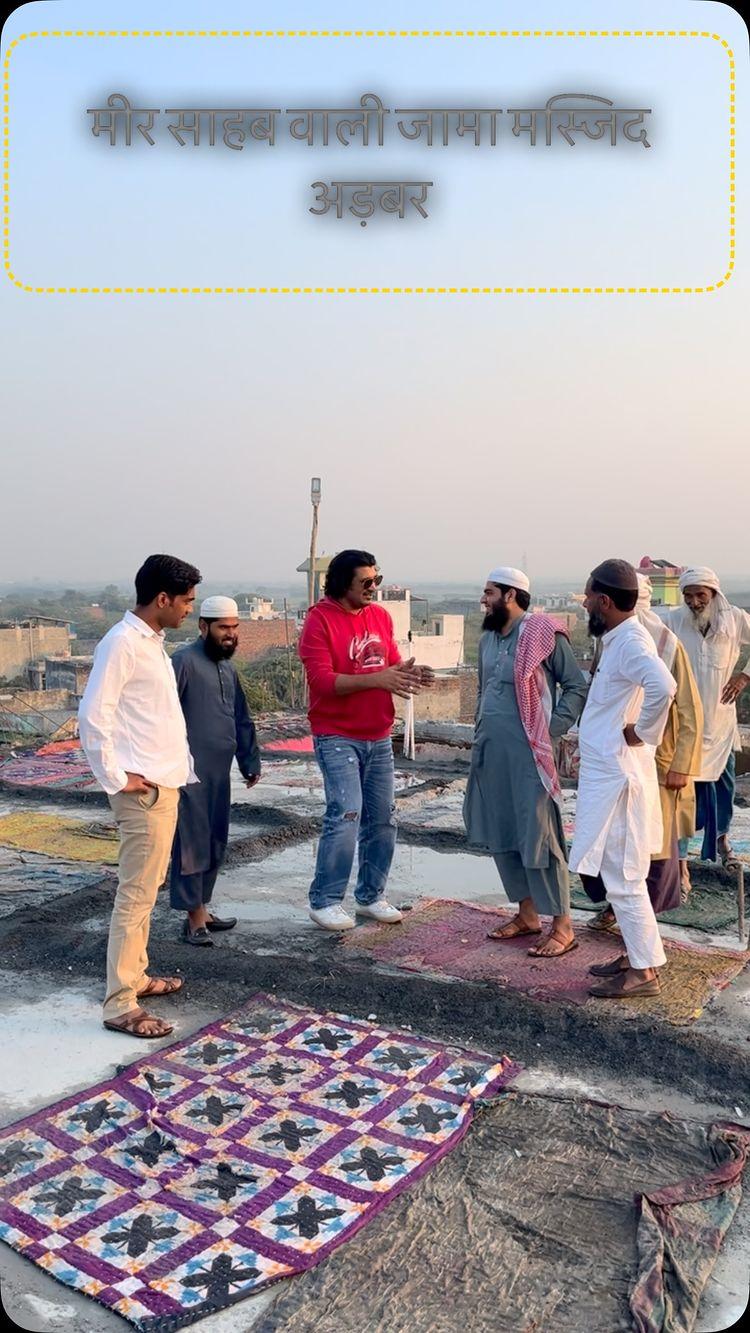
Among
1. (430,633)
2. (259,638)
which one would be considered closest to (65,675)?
(259,638)

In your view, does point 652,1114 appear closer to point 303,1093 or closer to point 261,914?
point 303,1093

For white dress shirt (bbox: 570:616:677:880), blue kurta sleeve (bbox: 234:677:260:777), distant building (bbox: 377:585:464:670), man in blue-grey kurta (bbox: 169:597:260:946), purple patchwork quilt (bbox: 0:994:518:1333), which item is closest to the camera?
purple patchwork quilt (bbox: 0:994:518:1333)

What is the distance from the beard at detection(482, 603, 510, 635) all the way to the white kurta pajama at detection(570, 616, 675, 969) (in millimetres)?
653

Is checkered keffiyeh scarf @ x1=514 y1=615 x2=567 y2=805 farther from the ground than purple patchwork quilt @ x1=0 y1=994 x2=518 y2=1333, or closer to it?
farther from the ground

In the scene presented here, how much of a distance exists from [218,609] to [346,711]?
2.47 feet

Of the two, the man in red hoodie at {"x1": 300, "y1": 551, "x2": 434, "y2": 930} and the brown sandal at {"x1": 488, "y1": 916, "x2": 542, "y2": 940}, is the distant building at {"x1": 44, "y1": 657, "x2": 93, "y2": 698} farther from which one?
the brown sandal at {"x1": 488, "y1": 916, "x2": 542, "y2": 940}

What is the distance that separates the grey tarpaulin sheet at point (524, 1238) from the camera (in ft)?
7.97

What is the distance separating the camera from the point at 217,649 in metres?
4.92

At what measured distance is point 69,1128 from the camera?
10.6 ft

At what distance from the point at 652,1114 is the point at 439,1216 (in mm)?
854

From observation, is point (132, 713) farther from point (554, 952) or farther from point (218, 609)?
point (554, 952)

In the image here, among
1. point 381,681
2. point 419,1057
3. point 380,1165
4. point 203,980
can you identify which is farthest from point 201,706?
point 380,1165

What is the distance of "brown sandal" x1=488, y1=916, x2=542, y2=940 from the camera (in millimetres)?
4926

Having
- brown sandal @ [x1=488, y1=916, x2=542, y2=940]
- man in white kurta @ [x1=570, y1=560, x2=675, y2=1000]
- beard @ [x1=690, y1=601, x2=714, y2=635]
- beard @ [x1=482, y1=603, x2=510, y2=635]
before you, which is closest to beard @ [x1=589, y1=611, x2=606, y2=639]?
man in white kurta @ [x1=570, y1=560, x2=675, y2=1000]
